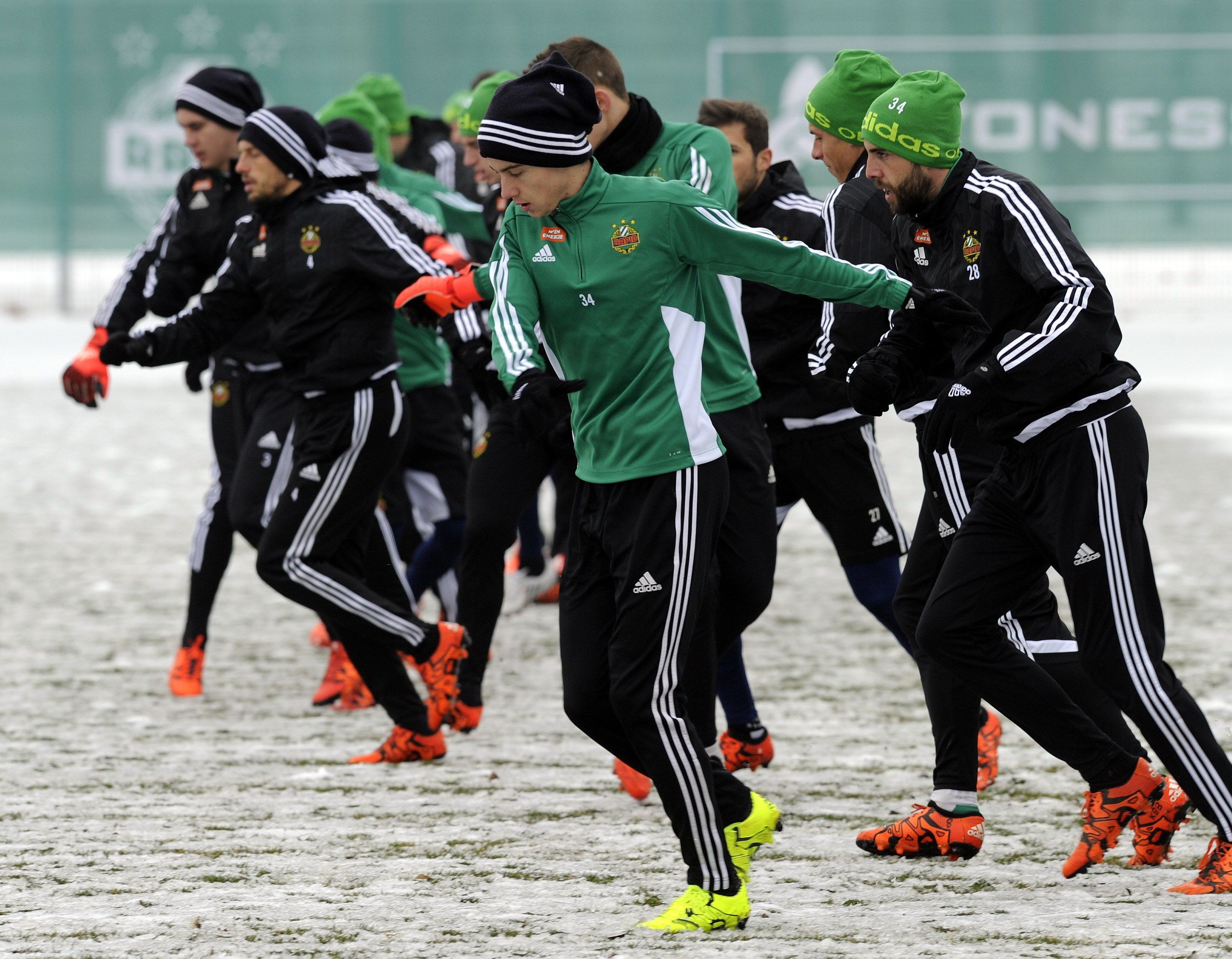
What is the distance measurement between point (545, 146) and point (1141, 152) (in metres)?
16.9

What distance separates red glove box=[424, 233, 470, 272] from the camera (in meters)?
6.27

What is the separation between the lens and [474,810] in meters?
5.46

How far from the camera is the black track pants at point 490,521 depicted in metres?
6.40

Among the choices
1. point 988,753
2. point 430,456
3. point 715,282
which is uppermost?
point 715,282

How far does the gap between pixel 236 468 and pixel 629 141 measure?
7.61 ft

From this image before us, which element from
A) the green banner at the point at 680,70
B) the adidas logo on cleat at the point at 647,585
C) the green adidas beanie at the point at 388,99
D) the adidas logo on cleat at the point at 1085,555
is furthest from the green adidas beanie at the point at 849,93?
Answer: the green banner at the point at 680,70

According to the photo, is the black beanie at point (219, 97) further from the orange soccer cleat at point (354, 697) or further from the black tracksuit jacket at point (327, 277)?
the orange soccer cleat at point (354, 697)

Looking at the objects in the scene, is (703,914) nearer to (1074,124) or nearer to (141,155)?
(1074,124)

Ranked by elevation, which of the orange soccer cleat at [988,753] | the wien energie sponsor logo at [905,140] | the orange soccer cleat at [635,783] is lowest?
the orange soccer cleat at [635,783]

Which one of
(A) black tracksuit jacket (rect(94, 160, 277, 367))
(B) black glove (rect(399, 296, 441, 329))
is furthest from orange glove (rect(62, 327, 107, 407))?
(B) black glove (rect(399, 296, 441, 329))

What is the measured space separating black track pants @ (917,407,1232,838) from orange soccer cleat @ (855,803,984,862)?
0.62 meters

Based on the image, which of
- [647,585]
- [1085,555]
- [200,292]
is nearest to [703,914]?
[647,585]

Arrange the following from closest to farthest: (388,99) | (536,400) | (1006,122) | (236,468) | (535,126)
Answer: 1. (536,400)
2. (535,126)
3. (236,468)
4. (388,99)
5. (1006,122)

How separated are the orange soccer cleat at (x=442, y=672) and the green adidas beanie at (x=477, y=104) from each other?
1.97 metres
